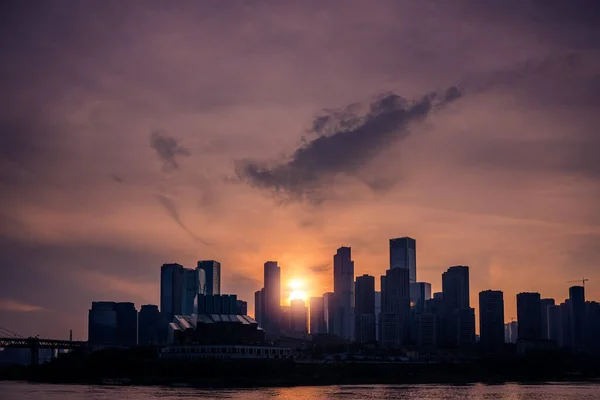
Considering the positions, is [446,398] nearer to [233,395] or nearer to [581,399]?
[581,399]

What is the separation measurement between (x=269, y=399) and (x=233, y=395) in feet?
52.4

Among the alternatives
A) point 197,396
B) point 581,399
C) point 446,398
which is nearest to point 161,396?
point 197,396

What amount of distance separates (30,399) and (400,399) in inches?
3324

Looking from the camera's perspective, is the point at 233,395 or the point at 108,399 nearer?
the point at 108,399

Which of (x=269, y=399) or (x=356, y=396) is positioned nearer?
(x=269, y=399)

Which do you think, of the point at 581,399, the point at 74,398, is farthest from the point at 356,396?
the point at 74,398

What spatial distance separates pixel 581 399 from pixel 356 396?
175 feet

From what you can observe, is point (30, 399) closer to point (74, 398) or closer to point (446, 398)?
point (74, 398)

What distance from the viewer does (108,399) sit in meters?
187

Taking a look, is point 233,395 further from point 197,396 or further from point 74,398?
point 74,398

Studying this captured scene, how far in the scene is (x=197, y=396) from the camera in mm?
195750

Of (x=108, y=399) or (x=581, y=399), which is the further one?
(x=581, y=399)

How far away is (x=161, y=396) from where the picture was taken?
195 metres

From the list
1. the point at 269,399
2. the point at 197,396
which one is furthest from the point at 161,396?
the point at 269,399
